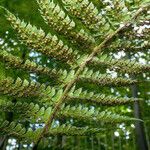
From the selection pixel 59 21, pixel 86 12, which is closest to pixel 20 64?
pixel 59 21

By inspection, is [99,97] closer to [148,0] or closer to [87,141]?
[148,0]

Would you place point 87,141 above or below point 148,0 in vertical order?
above

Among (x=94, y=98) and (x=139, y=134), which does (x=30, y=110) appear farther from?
(x=139, y=134)

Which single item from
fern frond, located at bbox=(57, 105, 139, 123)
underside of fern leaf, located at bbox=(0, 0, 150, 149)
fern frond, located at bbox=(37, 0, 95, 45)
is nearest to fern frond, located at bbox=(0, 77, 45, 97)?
underside of fern leaf, located at bbox=(0, 0, 150, 149)

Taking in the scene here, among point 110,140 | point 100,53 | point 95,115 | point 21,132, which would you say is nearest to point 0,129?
point 21,132

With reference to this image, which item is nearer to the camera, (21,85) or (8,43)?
(21,85)

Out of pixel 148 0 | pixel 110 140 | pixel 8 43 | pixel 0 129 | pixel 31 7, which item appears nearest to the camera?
pixel 0 129

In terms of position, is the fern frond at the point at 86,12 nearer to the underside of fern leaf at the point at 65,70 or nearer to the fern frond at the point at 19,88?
the underside of fern leaf at the point at 65,70

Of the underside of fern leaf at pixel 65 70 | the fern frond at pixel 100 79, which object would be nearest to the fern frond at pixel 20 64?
the underside of fern leaf at pixel 65 70
